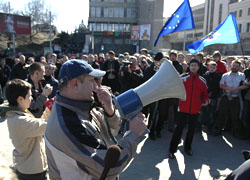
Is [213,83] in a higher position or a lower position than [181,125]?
higher

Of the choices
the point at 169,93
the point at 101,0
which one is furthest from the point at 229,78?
the point at 101,0

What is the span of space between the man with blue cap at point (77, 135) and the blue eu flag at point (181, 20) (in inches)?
263

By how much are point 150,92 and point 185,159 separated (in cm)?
299

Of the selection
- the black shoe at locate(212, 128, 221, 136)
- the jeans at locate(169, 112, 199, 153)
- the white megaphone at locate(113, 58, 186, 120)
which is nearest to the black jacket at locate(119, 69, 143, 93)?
the jeans at locate(169, 112, 199, 153)

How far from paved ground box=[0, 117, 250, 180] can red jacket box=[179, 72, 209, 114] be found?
→ 970 mm

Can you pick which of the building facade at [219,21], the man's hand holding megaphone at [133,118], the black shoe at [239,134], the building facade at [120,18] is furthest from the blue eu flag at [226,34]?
the building facade at [120,18]

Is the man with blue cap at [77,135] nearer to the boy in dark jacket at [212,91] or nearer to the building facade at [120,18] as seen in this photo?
the boy in dark jacket at [212,91]

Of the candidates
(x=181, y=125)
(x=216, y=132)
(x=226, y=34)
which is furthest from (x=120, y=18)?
(x=181, y=125)

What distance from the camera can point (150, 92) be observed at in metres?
1.79

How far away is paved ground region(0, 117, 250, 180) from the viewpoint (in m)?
3.71

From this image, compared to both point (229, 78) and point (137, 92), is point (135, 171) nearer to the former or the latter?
point (137, 92)

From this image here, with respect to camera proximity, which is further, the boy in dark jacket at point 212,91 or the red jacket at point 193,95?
the boy in dark jacket at point 212,91

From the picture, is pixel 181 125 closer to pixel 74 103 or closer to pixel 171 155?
pixel 171 155

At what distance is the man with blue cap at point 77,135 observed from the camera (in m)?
1.28
